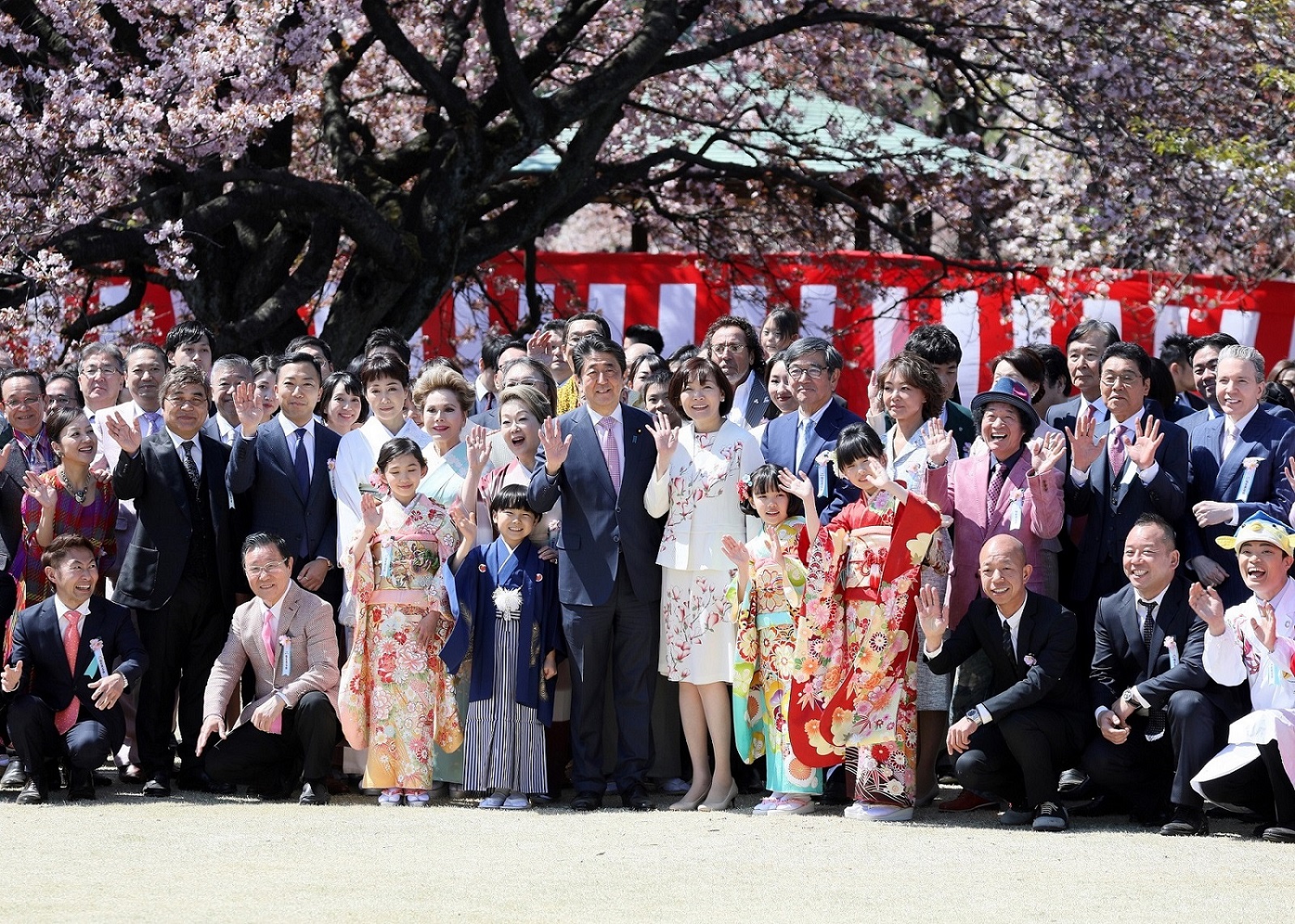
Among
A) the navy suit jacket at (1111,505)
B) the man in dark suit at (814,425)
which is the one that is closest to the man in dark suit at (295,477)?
the man in dark suit at (814,425)

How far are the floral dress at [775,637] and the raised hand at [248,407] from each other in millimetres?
2049

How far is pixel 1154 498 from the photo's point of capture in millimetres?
5969

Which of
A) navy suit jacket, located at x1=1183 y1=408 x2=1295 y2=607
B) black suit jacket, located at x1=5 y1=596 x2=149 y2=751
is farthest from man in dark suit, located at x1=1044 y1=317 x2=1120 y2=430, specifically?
black suit jacket, located at x1=5 y1=596 x2=149 y2=751

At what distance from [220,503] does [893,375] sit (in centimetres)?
271

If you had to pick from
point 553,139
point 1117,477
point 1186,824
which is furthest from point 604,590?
point 553,139

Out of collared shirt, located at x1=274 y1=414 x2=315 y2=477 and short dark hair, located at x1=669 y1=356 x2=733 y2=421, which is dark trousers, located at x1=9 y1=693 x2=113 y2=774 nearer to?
collared shirt, located at x1=274 y1=414 x2=315 y2=477

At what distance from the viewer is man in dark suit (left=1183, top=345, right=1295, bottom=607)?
5.92m

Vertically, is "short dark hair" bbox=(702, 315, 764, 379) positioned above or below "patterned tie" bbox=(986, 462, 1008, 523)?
above

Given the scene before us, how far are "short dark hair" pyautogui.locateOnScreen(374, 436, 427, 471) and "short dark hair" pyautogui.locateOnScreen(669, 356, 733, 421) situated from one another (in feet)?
3.32

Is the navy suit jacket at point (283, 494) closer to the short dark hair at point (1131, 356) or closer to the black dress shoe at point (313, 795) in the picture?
the black dress shoe at point (313, 795)

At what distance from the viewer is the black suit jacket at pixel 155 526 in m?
6.32

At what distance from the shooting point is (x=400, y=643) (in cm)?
615

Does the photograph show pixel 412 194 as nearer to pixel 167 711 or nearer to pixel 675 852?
pixel 167 711

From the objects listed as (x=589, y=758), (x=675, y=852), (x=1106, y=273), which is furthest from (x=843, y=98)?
(x=675, y=852)
